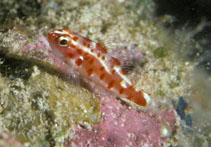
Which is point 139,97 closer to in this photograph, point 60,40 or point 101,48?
point 101,48

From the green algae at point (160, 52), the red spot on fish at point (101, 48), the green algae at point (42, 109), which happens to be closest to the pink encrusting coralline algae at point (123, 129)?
the green algae at point (42, 109)

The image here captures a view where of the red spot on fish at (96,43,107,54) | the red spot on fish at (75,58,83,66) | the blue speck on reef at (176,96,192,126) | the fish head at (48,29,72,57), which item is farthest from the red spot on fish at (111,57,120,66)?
the blue speck on reef at (176,96,192,126)

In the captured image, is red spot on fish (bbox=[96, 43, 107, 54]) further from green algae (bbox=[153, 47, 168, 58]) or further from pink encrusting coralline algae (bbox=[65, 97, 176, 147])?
green algae (bbox=[153, 47, 168, 58])

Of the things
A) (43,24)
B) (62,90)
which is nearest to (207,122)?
(62,90)

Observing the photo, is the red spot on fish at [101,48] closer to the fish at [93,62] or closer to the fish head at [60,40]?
the fish at [93,62]

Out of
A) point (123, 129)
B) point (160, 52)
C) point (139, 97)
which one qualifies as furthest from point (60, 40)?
point (160, 52)

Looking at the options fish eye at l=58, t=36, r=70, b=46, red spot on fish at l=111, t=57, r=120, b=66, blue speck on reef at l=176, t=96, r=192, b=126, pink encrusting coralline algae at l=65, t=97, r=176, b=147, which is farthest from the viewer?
blue speck on reef at l=176, t=96, r=192, b=126

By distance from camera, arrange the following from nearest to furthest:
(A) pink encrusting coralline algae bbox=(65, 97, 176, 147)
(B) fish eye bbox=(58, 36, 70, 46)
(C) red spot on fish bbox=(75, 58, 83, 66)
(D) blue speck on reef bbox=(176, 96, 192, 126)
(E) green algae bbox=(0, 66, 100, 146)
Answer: (E) green algae bbox=(0, 66, 100, 146), (A) pink encrusting coralline algae bbox=(65, 97, 176, 147), (B) fish eye bbox=(58, 36, 70, 46), (C) red spot on fish bbox=(75, 58, 83, 66), (D) blue speck on reef bbox=(176, 96, 192, 126)

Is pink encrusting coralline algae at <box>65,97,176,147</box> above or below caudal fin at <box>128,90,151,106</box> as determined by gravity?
below
